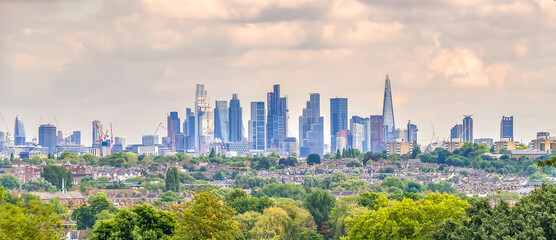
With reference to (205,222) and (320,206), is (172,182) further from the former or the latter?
(205,222)

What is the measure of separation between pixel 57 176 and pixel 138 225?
129 m

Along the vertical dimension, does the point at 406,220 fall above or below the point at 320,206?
above

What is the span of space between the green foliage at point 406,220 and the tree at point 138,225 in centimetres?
998

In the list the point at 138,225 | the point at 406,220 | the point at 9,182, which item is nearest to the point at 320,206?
the point at 406,220

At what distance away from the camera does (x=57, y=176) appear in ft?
583

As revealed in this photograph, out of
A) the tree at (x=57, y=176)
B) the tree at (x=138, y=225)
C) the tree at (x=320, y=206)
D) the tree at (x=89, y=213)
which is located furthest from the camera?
the tree at (x=57, y=176)

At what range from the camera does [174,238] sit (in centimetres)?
4931

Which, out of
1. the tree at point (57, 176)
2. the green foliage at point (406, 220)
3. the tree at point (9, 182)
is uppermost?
the green foliage at point (406, 220)

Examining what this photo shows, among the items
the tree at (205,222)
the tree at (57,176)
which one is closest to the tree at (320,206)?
the tree at (205,222)

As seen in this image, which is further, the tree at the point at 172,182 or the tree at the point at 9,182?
the tree at the point at 9,182

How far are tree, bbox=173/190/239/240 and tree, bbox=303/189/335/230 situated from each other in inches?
1679

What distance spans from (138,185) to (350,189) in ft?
147

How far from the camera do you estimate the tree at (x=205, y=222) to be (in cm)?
4947

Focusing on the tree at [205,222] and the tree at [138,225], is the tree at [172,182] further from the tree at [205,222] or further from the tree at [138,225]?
the tree at [205,222]
